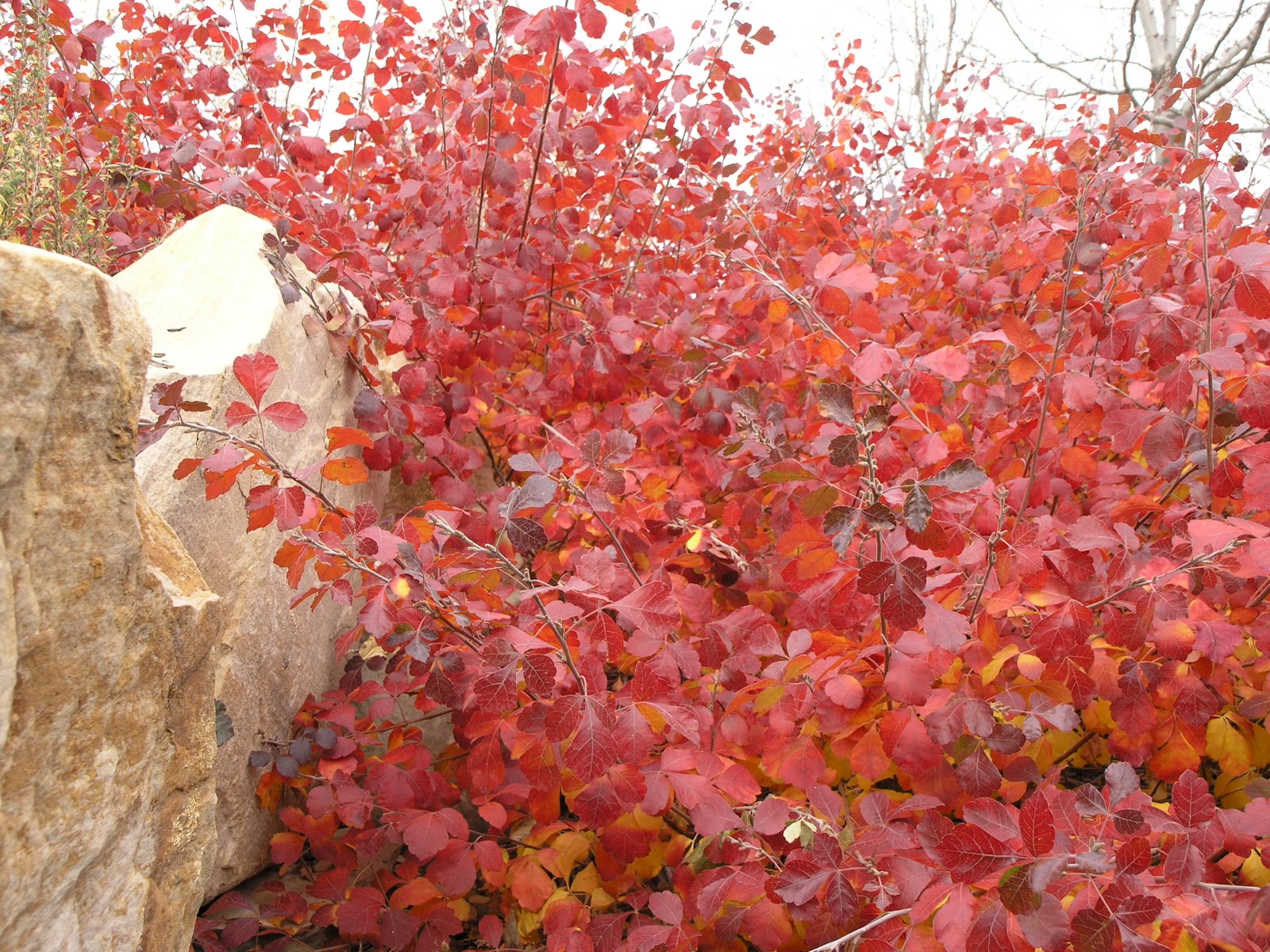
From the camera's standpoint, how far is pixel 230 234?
2.35m

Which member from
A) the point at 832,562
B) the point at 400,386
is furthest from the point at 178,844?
the point at 400,386

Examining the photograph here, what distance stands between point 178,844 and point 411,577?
56cm

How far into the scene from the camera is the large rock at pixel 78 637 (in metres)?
1.01

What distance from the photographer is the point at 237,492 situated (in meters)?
2.01

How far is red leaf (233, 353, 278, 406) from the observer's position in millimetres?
1567

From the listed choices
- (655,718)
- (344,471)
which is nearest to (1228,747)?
(655,718)

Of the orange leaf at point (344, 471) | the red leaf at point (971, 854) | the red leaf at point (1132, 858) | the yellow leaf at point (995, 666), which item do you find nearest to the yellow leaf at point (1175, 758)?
the yellow leaf at point (995, 666)

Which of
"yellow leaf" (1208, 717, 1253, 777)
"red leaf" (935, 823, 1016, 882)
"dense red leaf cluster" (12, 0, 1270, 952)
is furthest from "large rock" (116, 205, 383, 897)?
"yellow leaf" (1208, 717, 1253, 777)

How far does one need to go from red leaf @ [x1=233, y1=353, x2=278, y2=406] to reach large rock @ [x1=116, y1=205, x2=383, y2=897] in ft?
1.20

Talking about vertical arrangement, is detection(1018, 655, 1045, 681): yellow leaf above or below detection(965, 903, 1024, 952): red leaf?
above

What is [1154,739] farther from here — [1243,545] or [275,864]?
[275,864]

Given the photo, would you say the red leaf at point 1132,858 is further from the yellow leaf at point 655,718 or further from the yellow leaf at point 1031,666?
the yellow leaf at point 655,718

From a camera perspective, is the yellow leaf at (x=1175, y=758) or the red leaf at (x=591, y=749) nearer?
the red leaf at (x=591, y=749)

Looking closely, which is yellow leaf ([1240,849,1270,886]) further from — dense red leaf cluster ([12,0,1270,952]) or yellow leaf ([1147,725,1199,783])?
yellow leaf ([1147,725,1199,783])
